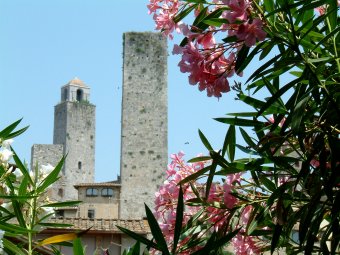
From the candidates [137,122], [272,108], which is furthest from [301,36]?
[137,122]

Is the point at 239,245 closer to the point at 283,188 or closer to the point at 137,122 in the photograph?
the point at 283,188

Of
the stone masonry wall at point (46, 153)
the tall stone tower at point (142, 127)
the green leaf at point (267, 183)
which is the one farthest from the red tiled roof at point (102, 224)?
the stone masonry wall at point (46, 153)

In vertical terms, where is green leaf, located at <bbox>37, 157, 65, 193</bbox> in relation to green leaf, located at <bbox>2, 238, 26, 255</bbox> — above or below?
above

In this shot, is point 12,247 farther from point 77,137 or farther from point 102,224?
point 77,137

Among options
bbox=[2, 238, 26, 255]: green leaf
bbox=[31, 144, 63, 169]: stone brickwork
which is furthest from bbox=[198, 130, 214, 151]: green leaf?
bbox=[31, 144, 63, 169]: stone brickwork

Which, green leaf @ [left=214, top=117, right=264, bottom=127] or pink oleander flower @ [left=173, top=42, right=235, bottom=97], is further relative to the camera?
green leaf @ [left=214, top=117, right=264, bottom=127]

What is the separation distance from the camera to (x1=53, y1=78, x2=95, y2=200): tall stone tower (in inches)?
894

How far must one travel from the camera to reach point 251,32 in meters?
1.02

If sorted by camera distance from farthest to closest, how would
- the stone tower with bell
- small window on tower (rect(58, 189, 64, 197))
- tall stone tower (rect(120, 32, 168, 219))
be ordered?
the stone tower with bell < small window on tower (rect(58, 189, 64, 197)) < tall stone tower (rect(120, 32, 168, 219))

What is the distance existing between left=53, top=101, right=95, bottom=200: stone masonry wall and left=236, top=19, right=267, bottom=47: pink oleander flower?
2114 cm

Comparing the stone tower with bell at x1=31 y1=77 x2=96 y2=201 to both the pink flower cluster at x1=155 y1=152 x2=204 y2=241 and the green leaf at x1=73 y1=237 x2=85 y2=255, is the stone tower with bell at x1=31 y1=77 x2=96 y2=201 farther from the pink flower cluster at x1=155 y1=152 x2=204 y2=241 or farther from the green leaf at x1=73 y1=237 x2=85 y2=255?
the green leaf at x1=73 y1=237 x2=85 y2=255

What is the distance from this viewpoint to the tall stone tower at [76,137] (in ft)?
74.5

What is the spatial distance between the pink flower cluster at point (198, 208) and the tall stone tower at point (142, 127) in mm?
11340

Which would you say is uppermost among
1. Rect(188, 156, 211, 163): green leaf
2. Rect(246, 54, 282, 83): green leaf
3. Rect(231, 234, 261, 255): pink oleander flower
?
Rect(246, 54, 282, 83): green leaf
